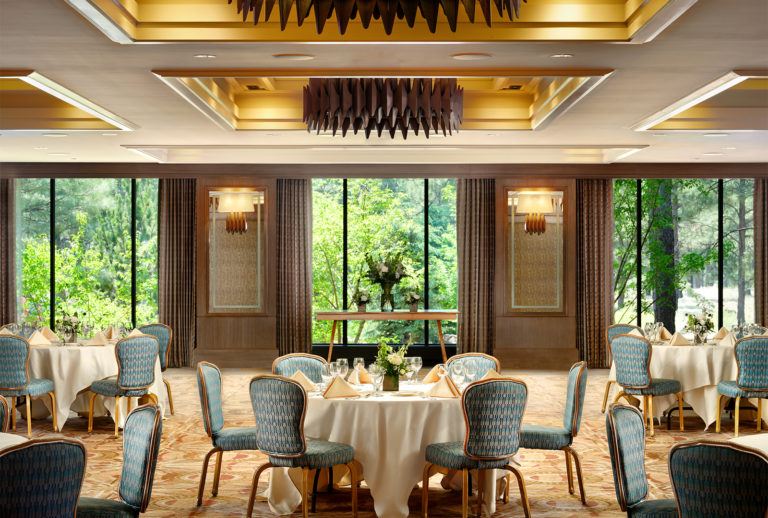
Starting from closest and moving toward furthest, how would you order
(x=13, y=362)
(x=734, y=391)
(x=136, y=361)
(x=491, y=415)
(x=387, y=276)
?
(x=491, y=415) → (x=13, y=362) → (x=136, y=361) → (x=734, y=391) → (x=387, y=276)

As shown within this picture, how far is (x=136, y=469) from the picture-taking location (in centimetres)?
368

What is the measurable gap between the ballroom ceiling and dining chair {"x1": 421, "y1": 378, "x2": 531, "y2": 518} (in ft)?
7.13

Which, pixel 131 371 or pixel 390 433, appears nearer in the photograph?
pixel 390 433

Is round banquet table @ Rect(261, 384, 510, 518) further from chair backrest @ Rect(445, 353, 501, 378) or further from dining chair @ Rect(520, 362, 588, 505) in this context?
chair backrest @ Rect(445, 353, 501, 378)

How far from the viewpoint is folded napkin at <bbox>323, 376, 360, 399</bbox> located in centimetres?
507

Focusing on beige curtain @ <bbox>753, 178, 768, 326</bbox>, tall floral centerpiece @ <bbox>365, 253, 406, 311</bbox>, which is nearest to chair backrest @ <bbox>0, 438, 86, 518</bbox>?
tall floral centerpiece @ <bbox>365, 253, 406, 311</bbox>

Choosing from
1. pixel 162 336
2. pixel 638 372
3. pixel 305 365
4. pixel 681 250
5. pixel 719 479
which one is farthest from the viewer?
pixel 681 250

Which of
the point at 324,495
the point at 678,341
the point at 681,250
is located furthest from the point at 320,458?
the point at 681,250

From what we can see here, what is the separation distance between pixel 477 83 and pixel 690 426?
13.6 feet

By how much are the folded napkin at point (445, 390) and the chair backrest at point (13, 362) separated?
4.01 m

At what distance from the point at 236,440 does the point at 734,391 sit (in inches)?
186

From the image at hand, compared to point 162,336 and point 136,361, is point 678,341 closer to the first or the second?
point 136,361

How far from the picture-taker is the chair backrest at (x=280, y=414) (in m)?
4.57

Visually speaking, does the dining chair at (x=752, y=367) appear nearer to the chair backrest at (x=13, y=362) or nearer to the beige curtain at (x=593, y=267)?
the beige curtain at (x=593, y=267)
